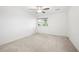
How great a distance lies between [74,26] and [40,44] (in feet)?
2.10

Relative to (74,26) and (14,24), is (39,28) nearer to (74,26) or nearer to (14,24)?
(14,24)

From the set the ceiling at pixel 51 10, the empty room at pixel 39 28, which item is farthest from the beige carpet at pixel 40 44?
the ceiling at pixel 51 10

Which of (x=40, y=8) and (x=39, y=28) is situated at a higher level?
(x=40, y=8)

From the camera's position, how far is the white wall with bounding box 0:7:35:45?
125 centimetres

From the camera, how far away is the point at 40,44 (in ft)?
4.38

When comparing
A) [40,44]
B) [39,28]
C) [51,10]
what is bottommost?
[40,44]

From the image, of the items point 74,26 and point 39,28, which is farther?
point 39,28

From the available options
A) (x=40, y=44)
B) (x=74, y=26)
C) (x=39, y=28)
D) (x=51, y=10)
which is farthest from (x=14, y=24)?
(x=74, y=26)

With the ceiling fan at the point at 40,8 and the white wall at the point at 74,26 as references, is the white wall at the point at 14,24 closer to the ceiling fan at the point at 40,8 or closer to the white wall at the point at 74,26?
the ceiling fan at the point at 40,8

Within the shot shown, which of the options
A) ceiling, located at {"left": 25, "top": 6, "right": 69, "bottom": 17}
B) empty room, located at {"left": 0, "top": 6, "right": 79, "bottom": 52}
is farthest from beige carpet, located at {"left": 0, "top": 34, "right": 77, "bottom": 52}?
ceiling, located at {"left": 25, "top": 6, "right": 69, "bottom": 17}

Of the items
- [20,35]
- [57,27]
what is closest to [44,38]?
[57,27]

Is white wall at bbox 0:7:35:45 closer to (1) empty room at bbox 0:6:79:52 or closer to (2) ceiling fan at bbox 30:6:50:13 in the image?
(1) empty room at bbox 0:6:79:52

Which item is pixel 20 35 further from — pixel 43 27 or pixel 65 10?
pixel 65 10

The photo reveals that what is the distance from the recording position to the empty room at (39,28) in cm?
126
